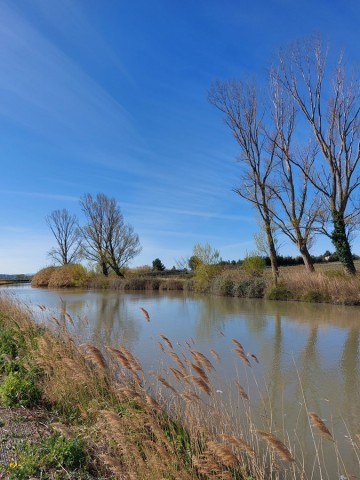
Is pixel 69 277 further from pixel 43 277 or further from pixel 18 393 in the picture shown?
pixel 18 393

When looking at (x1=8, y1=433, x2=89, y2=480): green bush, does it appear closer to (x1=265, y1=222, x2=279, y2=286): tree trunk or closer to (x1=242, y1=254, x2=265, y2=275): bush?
(x1=265, y1=222, x2=279, y2=286): tree trunk

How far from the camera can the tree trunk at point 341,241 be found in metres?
17.7

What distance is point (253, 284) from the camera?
71.2ft

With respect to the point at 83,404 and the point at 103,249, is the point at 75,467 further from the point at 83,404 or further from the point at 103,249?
the point at 103,249

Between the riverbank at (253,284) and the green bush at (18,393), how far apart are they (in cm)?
1424

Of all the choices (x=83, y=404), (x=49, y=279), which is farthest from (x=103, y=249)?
(x=83, y=404)

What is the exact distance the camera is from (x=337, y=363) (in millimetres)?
6586

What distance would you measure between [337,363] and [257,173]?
16146 mm

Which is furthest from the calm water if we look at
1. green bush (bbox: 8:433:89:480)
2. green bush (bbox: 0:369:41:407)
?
green bush (bbox: 8:433:89:480)

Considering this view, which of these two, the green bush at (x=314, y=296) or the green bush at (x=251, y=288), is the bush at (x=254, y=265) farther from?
the green bush at (x=314, y=296)

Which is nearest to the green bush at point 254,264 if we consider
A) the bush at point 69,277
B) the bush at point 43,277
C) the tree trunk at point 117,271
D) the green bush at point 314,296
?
the green bush at point 314,296

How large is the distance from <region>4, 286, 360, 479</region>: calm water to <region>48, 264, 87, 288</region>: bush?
26585 millimetres

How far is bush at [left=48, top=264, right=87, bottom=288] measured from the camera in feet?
129

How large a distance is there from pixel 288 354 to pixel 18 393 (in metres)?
5.15
